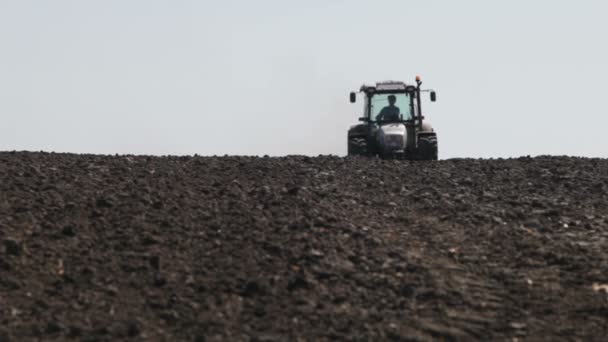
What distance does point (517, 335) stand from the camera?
9789mm

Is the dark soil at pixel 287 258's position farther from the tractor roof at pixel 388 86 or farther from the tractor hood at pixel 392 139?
the tractor roof at pixel 388 86

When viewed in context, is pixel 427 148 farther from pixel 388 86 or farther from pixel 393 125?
pixel 388 86

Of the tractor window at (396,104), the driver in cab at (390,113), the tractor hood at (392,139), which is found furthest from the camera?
the driver in cab at (390,113)

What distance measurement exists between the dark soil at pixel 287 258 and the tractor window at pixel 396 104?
893 cm

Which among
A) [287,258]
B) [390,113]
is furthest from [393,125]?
[287,258]

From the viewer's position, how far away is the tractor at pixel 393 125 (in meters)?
26.6

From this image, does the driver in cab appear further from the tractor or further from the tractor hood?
the tractor hood

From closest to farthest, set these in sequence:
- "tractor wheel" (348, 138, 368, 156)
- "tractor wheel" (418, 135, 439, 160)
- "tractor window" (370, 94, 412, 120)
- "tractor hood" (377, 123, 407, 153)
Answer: "tractor hood" (377, 123, 407, 153) < "tractor wheel" (418, 135, 439, 160) < "tractor wheel" (348, 138, 368, 156) < "tractor window" (370, 94, 412, 120)

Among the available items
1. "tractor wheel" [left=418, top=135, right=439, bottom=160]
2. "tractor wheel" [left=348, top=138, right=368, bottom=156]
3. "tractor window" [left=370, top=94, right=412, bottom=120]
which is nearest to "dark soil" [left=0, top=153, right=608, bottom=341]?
"tractor wheel" [left=418, top=135, right=439, bottom=160]

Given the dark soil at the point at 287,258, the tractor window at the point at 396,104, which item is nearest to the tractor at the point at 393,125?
the tractor window at the point at 396,104

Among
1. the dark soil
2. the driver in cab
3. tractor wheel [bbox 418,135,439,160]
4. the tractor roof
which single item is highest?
→ the tractor roof

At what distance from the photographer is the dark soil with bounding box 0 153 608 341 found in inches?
387

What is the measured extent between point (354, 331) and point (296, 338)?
593mm

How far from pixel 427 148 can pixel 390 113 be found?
1.64 meters
